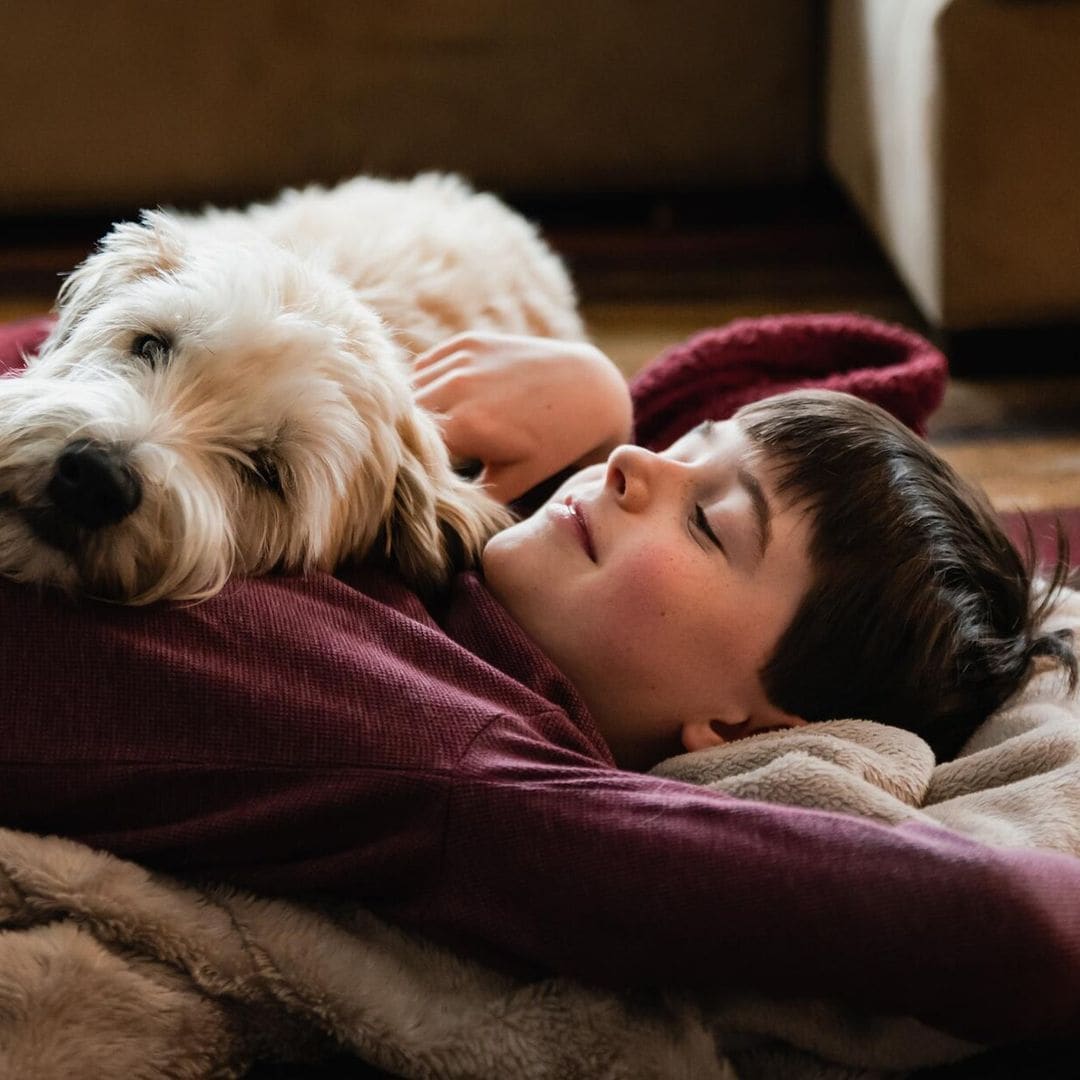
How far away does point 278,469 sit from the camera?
4.20ft

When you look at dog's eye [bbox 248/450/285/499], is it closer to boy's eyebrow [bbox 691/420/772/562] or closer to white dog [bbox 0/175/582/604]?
white dog [bbox 0/175/582/604]

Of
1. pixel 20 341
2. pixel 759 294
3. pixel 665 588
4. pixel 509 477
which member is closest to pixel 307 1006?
pixel 665 588

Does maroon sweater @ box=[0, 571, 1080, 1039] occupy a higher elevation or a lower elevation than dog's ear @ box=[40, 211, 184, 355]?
lower

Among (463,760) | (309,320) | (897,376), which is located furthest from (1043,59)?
(463,760)

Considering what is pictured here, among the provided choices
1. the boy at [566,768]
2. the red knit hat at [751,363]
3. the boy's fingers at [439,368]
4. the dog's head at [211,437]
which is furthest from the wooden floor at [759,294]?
the dog's head at [211,437]

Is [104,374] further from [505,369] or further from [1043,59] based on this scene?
[1043,59]

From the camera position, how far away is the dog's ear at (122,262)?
4.61 feet

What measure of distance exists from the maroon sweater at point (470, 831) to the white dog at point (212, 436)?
0.21ft

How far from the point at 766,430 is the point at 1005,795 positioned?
41cm

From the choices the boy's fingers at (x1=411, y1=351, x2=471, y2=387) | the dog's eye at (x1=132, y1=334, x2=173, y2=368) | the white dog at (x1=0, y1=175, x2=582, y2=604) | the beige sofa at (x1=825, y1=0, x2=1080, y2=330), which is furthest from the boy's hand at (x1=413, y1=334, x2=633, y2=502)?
the beige sofa at (x1=825, y1=0, x2=1080, y2=330)

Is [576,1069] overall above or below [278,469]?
below

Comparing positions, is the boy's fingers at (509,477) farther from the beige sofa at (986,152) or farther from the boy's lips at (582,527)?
the beige sofa at (986,152)

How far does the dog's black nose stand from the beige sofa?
6.99ft

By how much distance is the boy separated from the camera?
967 mm
